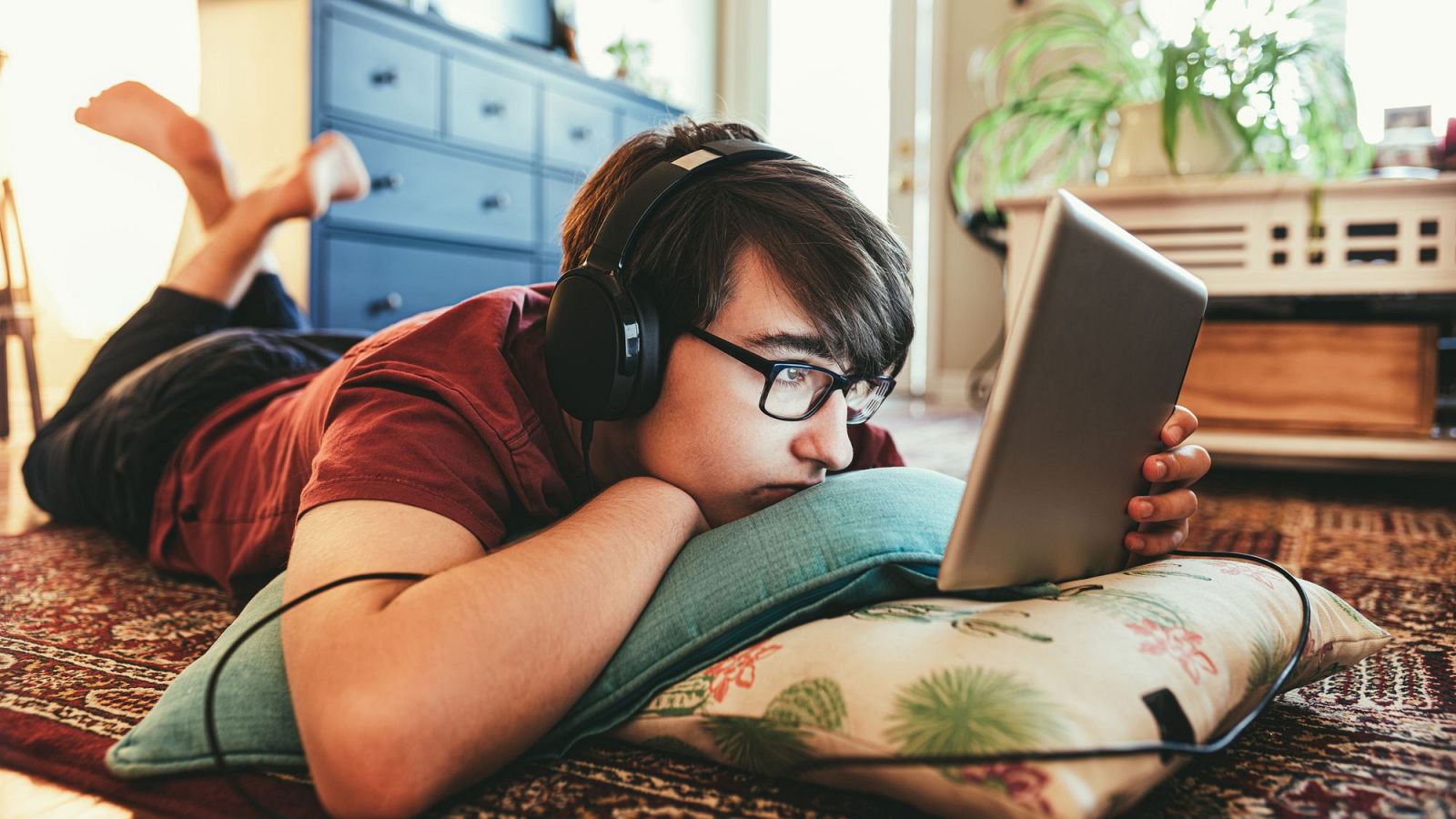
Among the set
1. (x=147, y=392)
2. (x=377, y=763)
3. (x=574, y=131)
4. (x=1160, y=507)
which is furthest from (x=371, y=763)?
(x=574, y=131)

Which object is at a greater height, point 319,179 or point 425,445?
point 319,179

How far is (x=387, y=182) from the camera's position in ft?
8.15

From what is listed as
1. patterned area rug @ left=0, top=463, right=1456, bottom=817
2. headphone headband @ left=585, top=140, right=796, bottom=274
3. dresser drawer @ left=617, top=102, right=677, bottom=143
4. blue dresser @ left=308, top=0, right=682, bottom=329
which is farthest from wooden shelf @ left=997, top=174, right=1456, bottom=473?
dresser drawer @ left=617, top=102, right=677, bottom=143

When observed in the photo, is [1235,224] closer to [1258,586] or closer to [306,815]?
[1258,586]

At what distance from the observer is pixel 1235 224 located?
1934 mm

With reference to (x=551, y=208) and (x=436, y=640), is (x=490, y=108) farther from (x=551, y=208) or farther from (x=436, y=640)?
(x=436, y=640)

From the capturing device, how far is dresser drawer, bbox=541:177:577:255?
295 cm

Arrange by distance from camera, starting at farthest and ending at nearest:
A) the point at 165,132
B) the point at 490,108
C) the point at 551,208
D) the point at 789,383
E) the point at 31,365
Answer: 1. the point at 551,208
2. the point at 490,108
3. the point at 31,365
4. the point at 165,132
5. the point at 789,383

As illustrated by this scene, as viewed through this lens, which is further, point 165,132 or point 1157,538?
point 165,132

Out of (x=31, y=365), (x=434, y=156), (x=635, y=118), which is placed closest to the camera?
(x=31, y=365)

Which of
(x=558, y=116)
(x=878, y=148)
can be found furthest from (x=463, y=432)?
(x=878, y=148)

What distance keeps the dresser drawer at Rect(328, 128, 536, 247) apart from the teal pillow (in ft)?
6.50

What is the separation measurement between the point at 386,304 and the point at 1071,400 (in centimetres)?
223

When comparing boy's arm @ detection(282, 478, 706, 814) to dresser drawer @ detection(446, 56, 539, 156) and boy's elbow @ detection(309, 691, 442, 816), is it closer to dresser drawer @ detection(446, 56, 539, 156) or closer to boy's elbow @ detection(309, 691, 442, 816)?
boy's elbow @ detection(309, 691, 442, 816)
